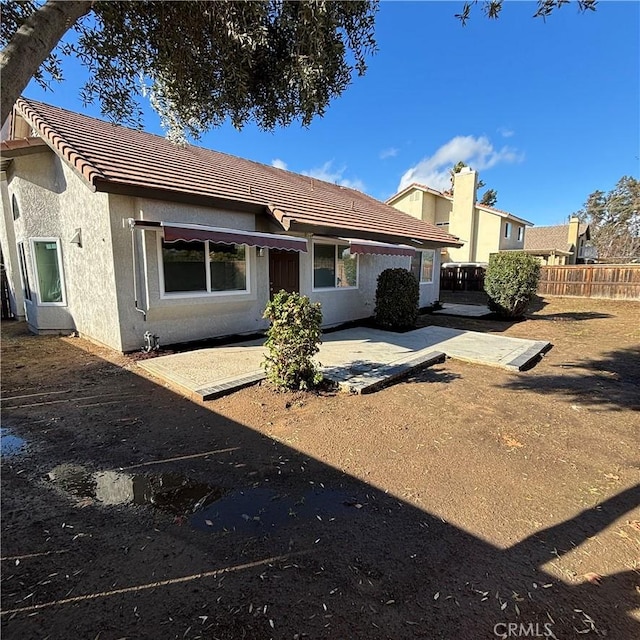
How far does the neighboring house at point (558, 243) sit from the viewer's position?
4225cm

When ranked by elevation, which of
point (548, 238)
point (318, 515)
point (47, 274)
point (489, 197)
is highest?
point (489, 197)

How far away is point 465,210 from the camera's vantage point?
38.6m

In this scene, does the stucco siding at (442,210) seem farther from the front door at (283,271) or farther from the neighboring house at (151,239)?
the front door at (283,271)

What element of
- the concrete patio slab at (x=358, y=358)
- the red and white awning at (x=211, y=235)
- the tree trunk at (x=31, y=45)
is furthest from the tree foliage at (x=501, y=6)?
the red and white awning at (x=211, y=235)

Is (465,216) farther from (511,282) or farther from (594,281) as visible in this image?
(511,282)

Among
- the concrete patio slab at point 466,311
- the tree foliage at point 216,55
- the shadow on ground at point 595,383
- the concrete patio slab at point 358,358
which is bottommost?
the shadow on ground at point 595,383

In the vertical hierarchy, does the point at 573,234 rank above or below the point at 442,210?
below

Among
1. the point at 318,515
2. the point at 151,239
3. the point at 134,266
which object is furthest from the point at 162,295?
the point at 318,515

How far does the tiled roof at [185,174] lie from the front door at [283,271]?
1.65m

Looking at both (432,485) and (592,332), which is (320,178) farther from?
(432,485)

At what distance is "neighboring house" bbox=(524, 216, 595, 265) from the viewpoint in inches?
1663

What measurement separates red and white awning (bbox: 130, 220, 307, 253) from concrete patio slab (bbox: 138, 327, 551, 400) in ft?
11.1

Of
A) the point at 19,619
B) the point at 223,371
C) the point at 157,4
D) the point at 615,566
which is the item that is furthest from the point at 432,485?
the point at 157,4

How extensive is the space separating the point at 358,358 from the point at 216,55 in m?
7.73
